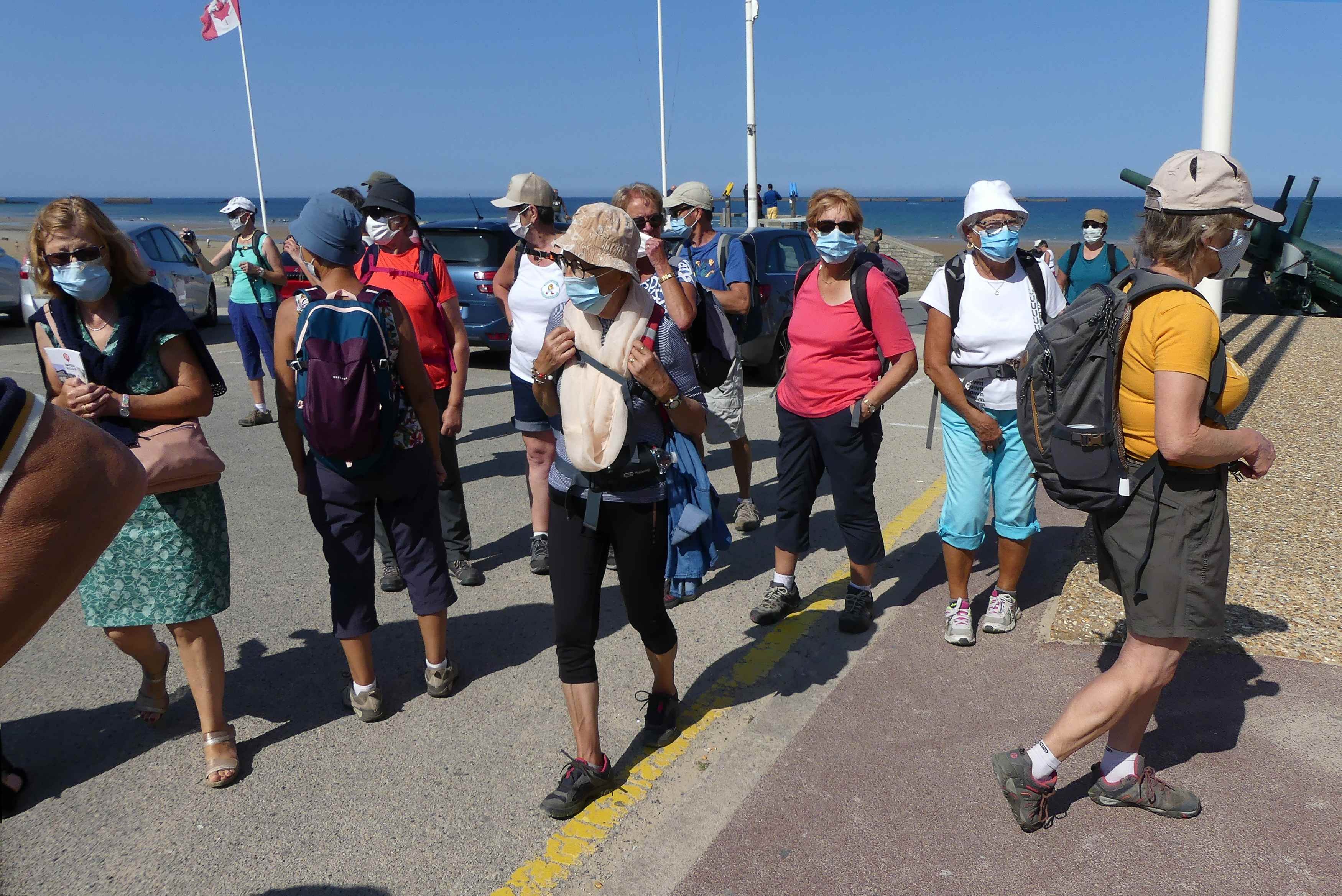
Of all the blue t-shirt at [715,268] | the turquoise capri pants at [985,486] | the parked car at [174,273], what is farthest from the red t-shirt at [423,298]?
the parked car at [174,273]

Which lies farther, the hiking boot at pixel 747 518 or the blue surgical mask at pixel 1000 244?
the hiking boot at pixel 747 518

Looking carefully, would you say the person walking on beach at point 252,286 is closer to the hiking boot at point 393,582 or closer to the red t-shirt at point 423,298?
the red t-shirt at point 423,298

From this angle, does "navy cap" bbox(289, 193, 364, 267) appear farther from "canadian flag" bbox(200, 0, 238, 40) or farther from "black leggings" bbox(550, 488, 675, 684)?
"canadian flag" bbox(200, 0, 238, 40)

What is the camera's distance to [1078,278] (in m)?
9.45

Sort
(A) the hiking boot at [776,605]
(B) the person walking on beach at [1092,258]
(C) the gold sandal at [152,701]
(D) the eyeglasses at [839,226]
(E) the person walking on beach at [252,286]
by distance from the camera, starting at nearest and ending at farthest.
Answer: (C) the gold sandal at [152,701] → (D) the eyeglasses at [839,226] → (A) the hiking boot at [776,605] → (E) the person walking on beach at [252,286] → (B) the person walking on beach at [1092,258]

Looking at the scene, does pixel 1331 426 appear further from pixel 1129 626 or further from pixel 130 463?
pixel 130 463

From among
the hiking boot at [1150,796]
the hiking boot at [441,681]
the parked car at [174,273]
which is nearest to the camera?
the hiking boot at [1150,796]

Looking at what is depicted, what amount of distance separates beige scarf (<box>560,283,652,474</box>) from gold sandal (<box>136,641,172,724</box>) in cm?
193

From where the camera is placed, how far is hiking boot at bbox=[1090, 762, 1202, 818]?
9.91 feet

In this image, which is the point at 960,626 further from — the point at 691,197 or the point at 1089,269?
the point at 1089,269

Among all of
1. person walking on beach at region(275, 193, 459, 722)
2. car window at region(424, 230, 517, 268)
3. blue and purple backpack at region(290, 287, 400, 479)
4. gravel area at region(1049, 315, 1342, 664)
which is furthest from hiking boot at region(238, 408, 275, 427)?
gravel area at region(1049, 315, 1342, 664)

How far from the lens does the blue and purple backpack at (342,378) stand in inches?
130

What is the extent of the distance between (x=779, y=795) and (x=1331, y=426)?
6491 millimetres

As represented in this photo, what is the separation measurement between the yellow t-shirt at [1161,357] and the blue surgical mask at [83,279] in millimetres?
3168
